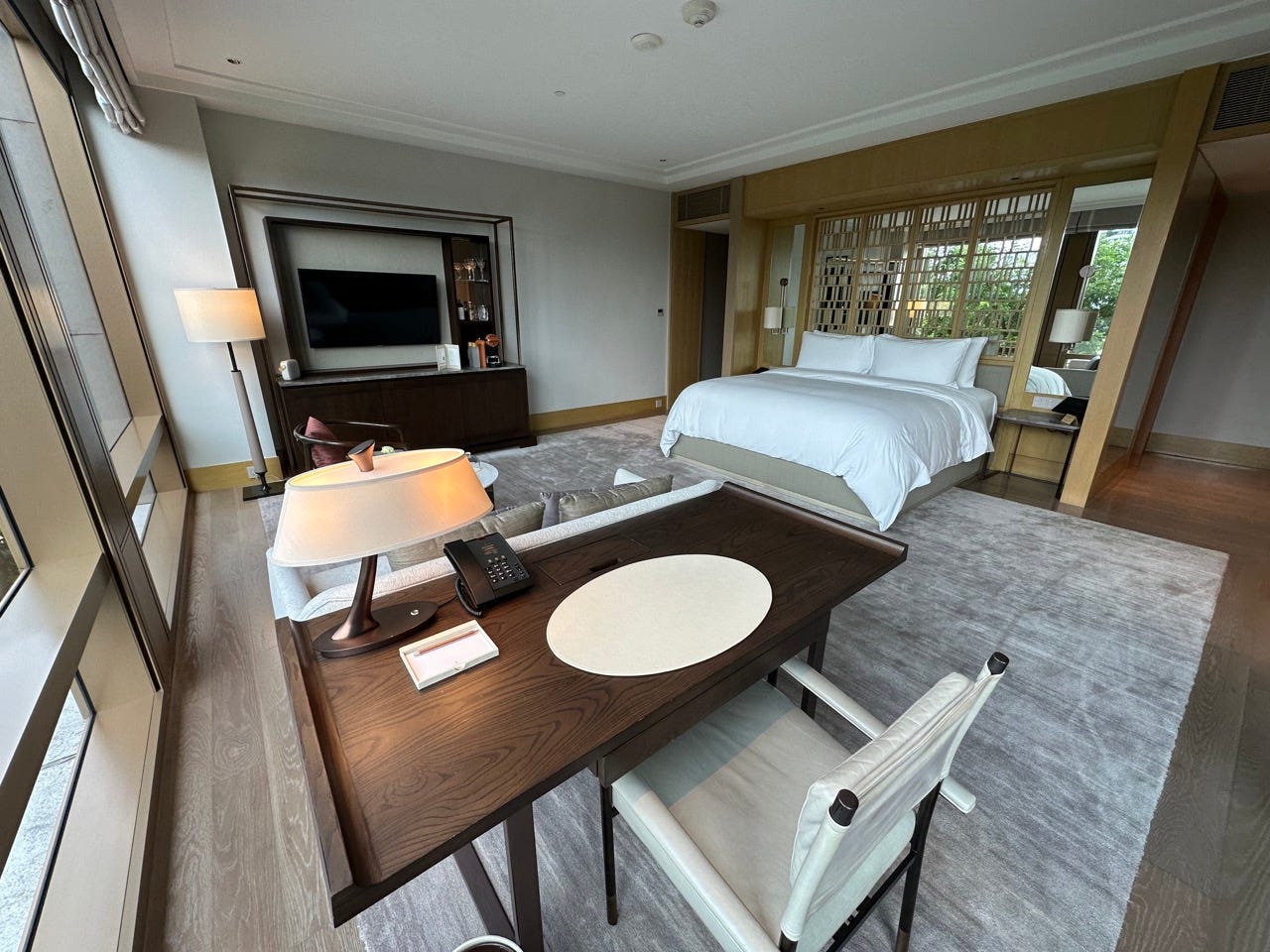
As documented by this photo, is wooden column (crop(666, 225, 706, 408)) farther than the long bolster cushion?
Yes

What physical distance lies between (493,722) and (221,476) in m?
4.19

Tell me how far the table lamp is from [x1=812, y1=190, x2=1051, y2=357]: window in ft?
15.8

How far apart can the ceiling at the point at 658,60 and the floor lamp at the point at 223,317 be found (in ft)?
4.06

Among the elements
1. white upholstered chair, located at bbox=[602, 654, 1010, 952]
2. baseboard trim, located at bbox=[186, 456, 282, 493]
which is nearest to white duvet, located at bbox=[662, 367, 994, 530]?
white upholstered chair, located at bbox=[602, 654, 1010, 952]

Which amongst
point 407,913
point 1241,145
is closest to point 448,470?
point 407,913

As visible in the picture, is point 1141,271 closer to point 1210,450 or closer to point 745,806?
point 1210,450

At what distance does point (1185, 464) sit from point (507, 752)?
640cm

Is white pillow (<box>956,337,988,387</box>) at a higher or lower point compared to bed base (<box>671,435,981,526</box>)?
higher

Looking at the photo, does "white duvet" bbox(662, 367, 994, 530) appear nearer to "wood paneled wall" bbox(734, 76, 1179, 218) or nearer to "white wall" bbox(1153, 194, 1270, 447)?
"wood paneled wall" bbox(734, 76, 1179, 218)

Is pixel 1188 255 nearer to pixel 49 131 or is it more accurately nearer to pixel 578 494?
pixel 578 494

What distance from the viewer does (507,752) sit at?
780mm

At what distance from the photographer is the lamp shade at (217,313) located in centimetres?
322

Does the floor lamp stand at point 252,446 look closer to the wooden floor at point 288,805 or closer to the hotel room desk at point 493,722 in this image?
the wooden floor at point 288,805

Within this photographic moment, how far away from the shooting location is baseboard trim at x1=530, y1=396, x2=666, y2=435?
5590mm
